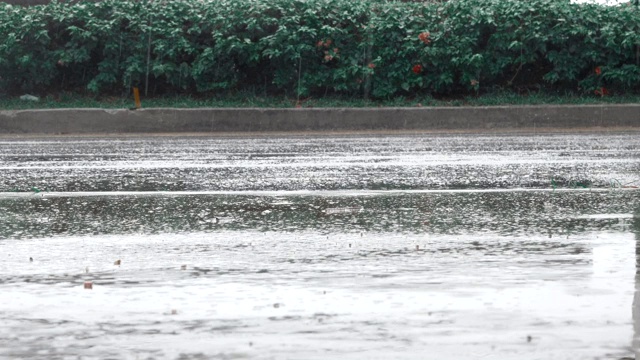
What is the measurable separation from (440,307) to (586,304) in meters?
0.64

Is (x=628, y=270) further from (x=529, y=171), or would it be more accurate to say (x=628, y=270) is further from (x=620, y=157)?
(x=620, y=157)

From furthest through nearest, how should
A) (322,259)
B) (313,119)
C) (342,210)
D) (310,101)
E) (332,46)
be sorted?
1. (332,46)
2. (310,101)
3. (313,119)
4. (342,210)
5. (322,259)

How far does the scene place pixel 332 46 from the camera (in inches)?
696

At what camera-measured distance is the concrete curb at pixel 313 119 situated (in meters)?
16.1

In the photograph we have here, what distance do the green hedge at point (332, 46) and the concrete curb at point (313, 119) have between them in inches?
52.6

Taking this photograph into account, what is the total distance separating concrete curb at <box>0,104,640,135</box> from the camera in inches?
633

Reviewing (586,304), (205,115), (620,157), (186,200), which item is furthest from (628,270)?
(205,115)

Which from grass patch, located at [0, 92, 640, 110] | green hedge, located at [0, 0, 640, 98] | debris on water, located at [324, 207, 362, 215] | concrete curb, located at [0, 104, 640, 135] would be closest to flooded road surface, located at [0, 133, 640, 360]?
debris on water, located at [324, 207, 362, 215]

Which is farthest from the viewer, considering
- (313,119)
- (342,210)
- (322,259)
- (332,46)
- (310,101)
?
(332,46)

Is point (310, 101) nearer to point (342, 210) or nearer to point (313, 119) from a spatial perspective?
point (313, 119)

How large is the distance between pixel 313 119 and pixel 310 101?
1.23m

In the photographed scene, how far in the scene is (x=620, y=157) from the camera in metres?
11.3

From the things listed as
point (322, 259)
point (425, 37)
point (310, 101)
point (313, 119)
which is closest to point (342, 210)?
point (322, 259)

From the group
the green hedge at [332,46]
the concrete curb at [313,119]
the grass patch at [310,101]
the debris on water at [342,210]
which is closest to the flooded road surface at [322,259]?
the debris on water at [342,210]
